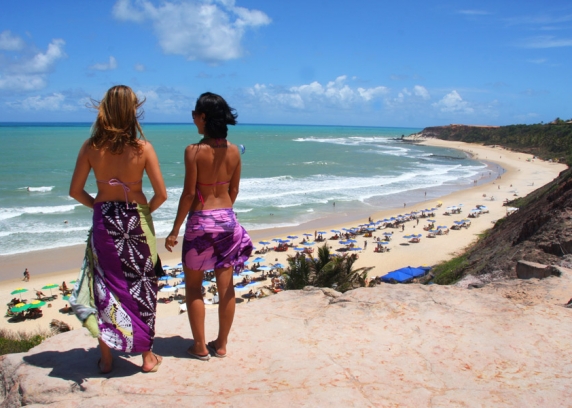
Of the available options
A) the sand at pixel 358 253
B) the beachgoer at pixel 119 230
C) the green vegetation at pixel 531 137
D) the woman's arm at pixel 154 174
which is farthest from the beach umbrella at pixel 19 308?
the green vegetation at pixel 531 137

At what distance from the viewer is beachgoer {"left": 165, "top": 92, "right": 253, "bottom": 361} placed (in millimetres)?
3049

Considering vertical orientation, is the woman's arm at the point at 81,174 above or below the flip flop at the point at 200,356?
above

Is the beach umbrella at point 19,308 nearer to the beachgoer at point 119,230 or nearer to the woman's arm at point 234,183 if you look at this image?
the beachgoer at point 119,230

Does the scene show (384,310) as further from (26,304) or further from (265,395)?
(26,304)

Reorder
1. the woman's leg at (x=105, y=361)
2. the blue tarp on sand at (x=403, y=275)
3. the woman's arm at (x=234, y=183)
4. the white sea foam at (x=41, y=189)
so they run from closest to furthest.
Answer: the woman's leg at (x=105, y=361)
the woman's arm at (x=234, y=183)
the blue tarp on sand at (x=403, y=275)
the white sea foam at (x=41, y=189)

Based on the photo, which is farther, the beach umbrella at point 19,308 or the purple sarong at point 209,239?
the beach umbrella at point 19,308

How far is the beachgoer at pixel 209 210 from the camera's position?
3.05 meters

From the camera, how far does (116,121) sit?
2752 mm

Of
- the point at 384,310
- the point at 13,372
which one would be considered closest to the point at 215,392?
the point at 13,372

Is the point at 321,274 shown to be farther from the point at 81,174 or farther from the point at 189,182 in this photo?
the point at 81,174

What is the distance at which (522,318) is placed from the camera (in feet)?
13.5

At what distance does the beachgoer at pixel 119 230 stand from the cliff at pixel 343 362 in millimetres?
313

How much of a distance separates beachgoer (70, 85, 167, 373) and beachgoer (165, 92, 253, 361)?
22 centimetres

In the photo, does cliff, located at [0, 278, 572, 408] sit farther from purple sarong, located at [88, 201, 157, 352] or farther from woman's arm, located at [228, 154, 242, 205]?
woman's arm, located at [228, 154, 242, 205]
